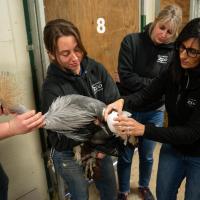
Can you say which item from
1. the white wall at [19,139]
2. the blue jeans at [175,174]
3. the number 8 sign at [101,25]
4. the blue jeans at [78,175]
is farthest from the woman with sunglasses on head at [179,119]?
the number 8 sign at [101,25]

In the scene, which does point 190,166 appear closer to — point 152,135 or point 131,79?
point 152,135

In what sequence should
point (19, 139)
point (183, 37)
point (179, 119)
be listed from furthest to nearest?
point (19, 139), point (179, 119), point (183, 37)

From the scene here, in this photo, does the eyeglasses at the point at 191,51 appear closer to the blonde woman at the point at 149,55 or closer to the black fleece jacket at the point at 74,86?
the black fleece jacket at the point at 74,86

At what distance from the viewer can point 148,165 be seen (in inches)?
81.0

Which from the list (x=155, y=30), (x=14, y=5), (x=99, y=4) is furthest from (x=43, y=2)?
(x=155, y=30)

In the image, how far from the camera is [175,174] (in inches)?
53.9

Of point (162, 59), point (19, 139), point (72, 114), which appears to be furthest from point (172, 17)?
point (19, 139)

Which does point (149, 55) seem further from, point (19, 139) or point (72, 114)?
point (19, 139)

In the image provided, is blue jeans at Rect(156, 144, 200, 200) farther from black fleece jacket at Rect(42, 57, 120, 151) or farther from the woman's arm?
the woman's arm

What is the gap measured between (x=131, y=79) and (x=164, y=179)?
0.70 m

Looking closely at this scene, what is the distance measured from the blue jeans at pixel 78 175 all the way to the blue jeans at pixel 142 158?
0.37 m

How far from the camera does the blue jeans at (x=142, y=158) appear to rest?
188 centimetres

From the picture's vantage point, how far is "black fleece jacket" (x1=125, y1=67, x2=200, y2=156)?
45.8 inches

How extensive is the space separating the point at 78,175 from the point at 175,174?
522 mm
